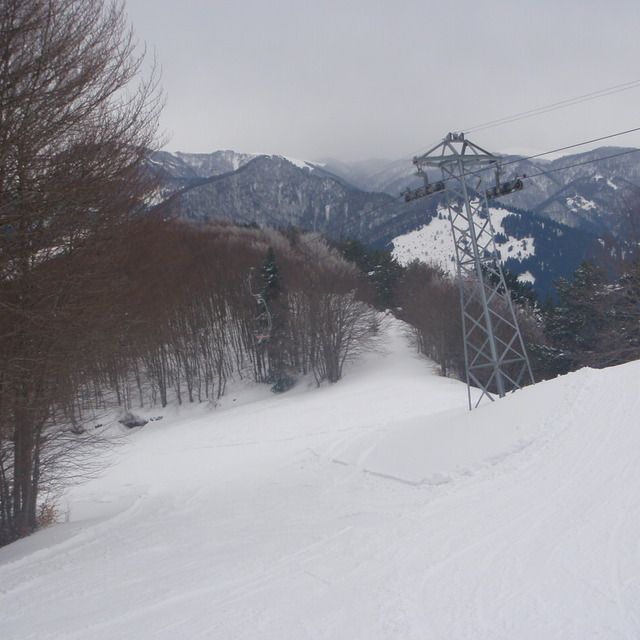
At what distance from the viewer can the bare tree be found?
6812mm

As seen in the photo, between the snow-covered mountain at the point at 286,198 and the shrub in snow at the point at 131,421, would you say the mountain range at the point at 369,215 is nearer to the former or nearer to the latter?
the snow-covered mountain at the point at 286,198

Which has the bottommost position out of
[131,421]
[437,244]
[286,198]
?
[131,421]

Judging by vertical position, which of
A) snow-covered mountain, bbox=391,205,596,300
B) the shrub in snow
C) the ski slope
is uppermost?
snow-covered mountain, bbox=391,205,596,300

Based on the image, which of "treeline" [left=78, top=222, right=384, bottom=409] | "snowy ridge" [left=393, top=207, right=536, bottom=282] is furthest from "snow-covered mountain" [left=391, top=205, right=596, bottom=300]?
"treeline" [left=78, top=222, right=384, bottom=409]

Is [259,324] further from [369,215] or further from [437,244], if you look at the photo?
[437,244]

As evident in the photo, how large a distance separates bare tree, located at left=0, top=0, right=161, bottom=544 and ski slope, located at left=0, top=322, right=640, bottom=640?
7.88 ft

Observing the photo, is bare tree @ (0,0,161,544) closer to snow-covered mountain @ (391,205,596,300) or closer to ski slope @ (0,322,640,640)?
ski slope @ (0,322,640,640)

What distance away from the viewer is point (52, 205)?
7148 mm

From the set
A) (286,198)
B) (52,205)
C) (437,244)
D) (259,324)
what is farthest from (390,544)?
(286,198)

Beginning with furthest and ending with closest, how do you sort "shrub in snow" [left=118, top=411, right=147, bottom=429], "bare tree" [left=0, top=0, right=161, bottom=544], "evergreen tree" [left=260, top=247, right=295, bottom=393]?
"evergreen tree" [left=260, top=247, right=295, bottom=393] → "shrub in snow" [left=118, top=411, right=147, bottom=429] → "bare tree" [left=0, top=0, right=161, bottom=544]

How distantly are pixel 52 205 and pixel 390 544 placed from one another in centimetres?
590

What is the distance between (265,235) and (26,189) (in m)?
A: 52.2

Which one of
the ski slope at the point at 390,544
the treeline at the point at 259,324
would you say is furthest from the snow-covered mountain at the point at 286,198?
the ski slope at the point at 390,544

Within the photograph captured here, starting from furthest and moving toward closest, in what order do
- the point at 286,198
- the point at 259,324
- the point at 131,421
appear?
the point at 286,198
the point at 259,324
the point at 131,421
